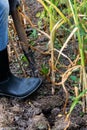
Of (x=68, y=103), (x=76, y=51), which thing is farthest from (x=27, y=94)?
(x=76, y=51)

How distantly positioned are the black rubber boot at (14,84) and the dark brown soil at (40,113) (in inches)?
1.4

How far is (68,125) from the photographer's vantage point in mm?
1644

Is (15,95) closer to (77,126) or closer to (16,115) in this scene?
(16,115)

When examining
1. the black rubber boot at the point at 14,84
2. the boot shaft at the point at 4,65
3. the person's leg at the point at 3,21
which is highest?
the person's leg at the point at 3,21

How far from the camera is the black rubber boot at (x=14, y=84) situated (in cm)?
186

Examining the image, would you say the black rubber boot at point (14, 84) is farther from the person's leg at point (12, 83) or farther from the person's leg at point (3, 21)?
the person's leg at point (3, 21)

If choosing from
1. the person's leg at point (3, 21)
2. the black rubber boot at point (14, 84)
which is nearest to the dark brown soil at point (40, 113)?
the black rubber boot at point (14, 84)

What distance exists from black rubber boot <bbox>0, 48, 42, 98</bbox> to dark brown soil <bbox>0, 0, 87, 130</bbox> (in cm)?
3

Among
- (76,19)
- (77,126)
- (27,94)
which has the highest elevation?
(76,19)

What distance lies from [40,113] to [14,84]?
8.9 inches

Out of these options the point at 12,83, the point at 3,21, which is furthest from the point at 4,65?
the point at 3,21

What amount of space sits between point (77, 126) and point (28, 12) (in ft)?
3.48

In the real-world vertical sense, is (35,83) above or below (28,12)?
below

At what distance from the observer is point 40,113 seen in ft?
5.81
